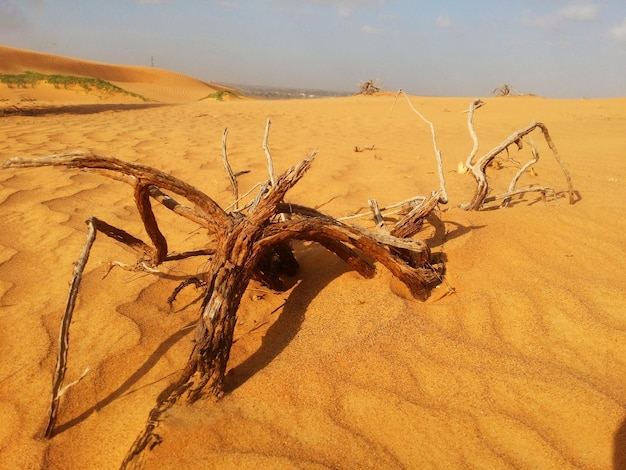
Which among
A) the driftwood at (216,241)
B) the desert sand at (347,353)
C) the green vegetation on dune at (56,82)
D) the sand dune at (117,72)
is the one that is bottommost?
the desert sand at (347,353)

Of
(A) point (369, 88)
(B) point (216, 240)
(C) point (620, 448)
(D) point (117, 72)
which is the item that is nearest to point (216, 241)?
(B) point (216, 240)

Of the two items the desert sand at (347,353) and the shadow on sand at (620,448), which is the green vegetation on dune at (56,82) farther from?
the shadow on sand at (620,448)

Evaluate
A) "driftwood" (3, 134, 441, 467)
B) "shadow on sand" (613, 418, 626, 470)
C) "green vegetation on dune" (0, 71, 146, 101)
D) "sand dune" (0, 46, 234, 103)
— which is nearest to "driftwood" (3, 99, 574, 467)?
"driftwood" (3, 134, 441, 467)

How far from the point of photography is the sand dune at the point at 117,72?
2714 cm

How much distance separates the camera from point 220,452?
1153 mm

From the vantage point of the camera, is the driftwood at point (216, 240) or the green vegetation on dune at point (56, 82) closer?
the driftwood at point (216, 240)

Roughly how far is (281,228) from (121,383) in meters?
0.74

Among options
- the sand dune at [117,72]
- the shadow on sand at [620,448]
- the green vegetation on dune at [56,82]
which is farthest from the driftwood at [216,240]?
the sand dune at [117,72]

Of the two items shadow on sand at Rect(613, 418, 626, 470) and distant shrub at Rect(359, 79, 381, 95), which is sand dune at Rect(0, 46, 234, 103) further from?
shadow on sand at Rect(613, 418, 626, 470)

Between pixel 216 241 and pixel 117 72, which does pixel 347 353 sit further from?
pixel 117 72

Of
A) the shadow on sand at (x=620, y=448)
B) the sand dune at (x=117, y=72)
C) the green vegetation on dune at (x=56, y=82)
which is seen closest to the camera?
the shadow on sand at (x=620, y=448)

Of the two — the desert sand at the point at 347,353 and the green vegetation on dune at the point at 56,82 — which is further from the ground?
the green vegetation on dune at the point at 56,82

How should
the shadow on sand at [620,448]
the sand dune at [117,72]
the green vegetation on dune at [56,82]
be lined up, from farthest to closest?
the sand dune at [117,72] < the green vegetation on dune at [56,82] < the shadow on sand at [620,448]

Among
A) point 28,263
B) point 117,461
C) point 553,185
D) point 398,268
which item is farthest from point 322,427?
point 553,185
